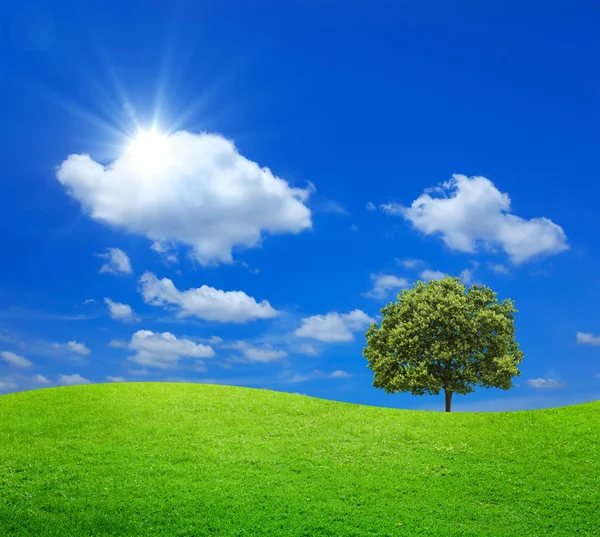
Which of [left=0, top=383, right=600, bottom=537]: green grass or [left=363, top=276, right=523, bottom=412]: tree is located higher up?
[left=363, top=276, right=523, bottom=412]: tree

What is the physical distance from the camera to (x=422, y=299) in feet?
132

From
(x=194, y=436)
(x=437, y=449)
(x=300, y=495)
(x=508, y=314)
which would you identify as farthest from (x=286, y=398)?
(x=508, y=314)

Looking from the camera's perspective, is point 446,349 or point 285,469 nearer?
point 285,469

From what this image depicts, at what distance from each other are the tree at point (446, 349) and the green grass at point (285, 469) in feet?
32.9

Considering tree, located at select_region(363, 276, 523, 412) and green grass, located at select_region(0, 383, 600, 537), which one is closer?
green grass, located at select_region(0, 383, 600, 537)

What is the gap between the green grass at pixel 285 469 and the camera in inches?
656

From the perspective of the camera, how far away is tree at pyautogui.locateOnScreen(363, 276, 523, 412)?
1508 inches

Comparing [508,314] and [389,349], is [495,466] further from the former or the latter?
[508,314]

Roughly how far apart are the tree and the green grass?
395 inches

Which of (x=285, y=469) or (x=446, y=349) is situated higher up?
(x=446, y=349)

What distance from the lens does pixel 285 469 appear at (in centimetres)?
2039

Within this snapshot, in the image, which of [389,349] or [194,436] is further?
[389,349]

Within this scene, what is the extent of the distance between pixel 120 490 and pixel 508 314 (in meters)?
31.1

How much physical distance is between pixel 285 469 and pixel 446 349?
68.2 ft
